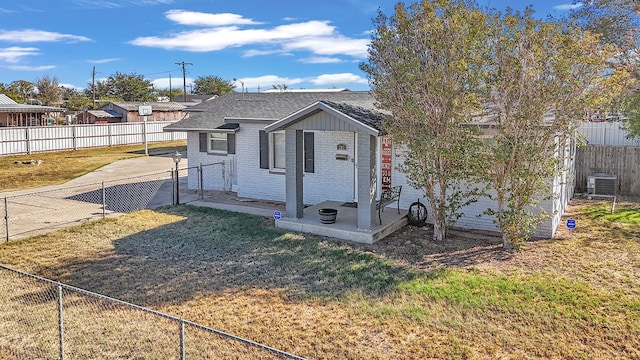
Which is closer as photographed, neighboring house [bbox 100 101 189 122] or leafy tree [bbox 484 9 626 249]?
Result: leafy tree [bbox 484 9 626 249]

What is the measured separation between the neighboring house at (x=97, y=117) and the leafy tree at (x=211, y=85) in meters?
37.8

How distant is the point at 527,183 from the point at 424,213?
9.36ft

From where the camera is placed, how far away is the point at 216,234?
10945 millimetres

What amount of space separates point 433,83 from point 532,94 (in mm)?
1798

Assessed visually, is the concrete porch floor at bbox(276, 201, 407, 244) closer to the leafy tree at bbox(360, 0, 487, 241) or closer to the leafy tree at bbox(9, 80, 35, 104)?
the leafy tree at bbox(360, 0, 487, 241)

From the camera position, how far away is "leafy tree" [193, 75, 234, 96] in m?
85.2

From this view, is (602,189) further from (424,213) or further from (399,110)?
(399,110)

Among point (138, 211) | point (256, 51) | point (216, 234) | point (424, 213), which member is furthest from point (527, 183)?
point (256, 51)

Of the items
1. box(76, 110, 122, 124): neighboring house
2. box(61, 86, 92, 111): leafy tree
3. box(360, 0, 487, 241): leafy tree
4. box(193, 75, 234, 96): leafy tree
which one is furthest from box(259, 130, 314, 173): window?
box(193, 75, 234, 96): leafy tree

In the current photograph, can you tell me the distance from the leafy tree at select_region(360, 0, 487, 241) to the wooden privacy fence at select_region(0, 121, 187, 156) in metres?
20.7

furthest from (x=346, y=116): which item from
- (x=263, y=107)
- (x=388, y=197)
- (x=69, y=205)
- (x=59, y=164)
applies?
(x=59, y=164)

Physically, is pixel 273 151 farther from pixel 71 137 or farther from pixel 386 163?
pixel 71 137

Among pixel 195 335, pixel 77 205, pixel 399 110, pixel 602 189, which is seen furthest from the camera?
pixel 602 189

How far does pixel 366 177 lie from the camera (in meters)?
10.3
